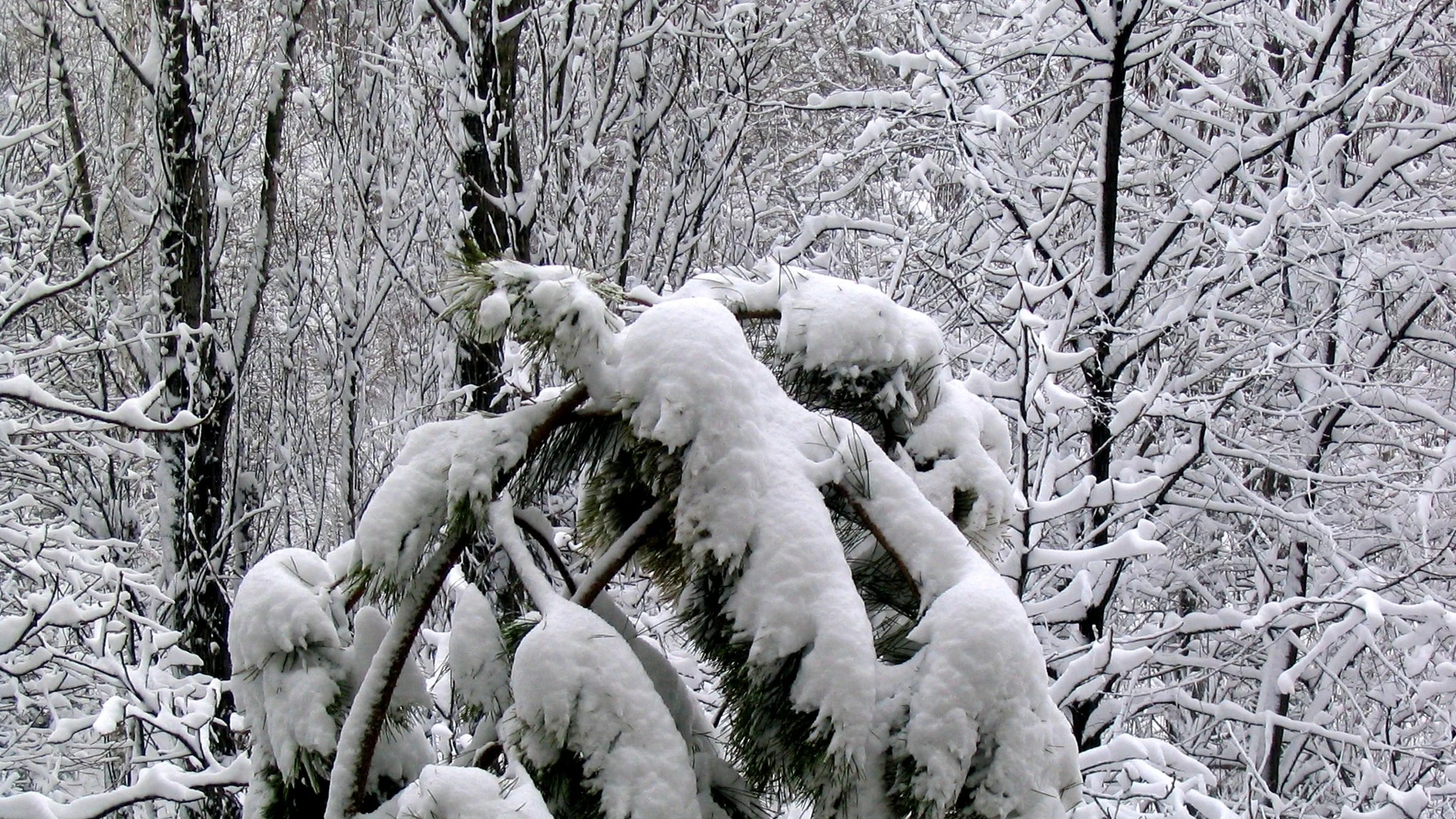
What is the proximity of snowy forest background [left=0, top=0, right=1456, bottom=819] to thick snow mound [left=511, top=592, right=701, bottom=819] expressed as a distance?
1.87 meters

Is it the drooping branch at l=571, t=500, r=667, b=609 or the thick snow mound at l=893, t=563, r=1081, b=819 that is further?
the drooping branch at l=571, t=500, r=667, b=609

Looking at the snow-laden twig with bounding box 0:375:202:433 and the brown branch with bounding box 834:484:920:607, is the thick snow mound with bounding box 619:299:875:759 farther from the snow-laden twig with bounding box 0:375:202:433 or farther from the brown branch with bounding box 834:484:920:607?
the snow-laden twig with bounding box 0:375:202:433

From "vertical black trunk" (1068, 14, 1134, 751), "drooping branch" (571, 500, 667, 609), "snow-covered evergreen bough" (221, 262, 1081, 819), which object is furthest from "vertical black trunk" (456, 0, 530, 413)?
"drooping branch" (571, 500, 667, 609)

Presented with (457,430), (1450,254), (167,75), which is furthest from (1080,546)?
(167,75)

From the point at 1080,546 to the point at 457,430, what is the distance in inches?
122

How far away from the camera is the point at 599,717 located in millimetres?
1134

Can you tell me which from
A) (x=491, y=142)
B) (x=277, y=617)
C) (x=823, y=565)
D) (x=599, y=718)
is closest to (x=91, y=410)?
(x=491, y=142)

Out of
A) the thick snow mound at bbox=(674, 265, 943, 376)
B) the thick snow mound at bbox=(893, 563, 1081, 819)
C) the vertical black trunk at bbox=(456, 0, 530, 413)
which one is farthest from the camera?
the vertical black trunk at bbox=(456, 0, 530, 413)

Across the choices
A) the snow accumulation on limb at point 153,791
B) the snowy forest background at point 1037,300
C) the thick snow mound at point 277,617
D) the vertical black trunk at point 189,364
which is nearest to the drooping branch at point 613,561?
the thick snow mound at point 277,617

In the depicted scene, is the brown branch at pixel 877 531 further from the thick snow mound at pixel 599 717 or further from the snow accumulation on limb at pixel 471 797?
the snow accumulation on limb at pixel 471 797

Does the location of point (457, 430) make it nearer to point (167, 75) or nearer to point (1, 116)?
point (167, 75)

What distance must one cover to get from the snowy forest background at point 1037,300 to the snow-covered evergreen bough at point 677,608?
1.66 m

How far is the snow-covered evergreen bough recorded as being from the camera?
3.65ft

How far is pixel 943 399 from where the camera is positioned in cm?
153
